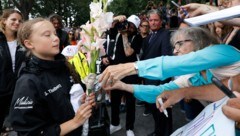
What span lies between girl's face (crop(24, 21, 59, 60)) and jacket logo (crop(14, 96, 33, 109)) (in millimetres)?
351

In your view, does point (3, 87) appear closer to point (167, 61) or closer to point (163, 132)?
point (163, 132)

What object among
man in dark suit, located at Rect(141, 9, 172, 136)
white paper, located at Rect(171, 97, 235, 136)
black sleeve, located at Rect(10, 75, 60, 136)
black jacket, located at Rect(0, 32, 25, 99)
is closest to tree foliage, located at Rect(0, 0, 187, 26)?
man in dark suit, located at Rect(141, 9, 172, 136)

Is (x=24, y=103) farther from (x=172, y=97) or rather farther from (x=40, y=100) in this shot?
(x=172, y=97)

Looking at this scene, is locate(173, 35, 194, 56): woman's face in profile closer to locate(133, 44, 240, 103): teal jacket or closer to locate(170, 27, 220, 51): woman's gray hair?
locate(170, 27, 220, 51): woman's gray hair

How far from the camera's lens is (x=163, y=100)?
1539 millimetres

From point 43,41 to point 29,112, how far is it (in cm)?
49

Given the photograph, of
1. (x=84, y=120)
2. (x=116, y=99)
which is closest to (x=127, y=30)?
(x=116, y=99)

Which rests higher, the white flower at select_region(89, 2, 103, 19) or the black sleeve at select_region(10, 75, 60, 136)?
the white flower at select_region(89, 2, 103, 19)

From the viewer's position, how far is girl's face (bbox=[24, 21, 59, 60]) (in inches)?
73.6

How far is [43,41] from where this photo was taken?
73.7 inches

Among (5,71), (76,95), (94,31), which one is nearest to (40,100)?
(76,95)

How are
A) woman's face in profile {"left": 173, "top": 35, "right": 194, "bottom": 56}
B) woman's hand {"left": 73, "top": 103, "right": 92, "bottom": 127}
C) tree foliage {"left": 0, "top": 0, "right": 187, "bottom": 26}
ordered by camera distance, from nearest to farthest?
woman's hand {"left": 73, "top": 103, "right": 92, "bottom": 127}
woman's face in profile {"left": 173, "top": 35, "right": 194, "bottom": 56}
tree foliage {"left": 0, "top": 0, "right": 187, "bottom": 26}

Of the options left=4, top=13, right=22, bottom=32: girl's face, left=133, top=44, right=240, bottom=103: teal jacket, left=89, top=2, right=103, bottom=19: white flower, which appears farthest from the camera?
left=4, top=13, right=22, bottom=32: girl's face

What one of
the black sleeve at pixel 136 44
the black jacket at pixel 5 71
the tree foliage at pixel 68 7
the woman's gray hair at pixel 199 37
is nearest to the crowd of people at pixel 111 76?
the woman's gray hair at pixel 199 37
